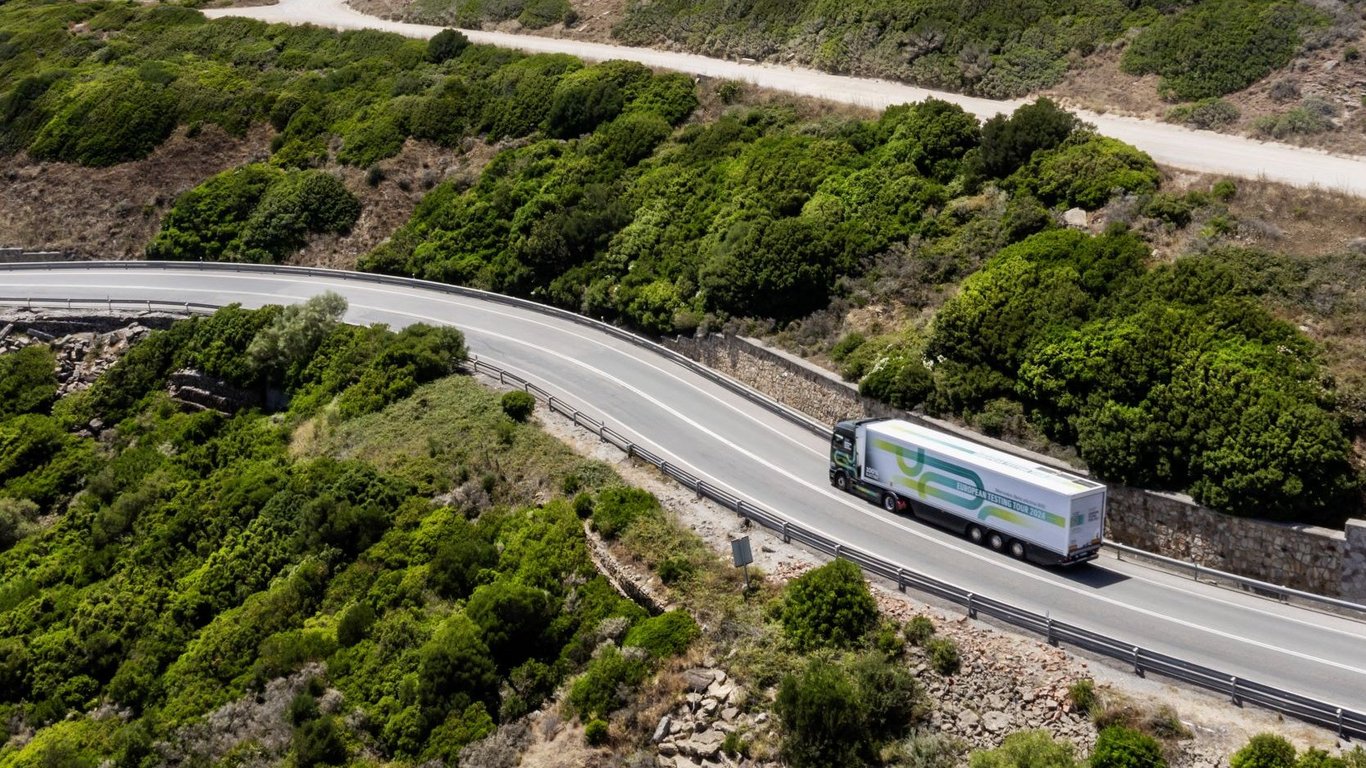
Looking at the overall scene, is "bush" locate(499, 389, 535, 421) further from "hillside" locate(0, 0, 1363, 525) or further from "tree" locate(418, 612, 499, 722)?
"tree" locate(418, 612, 499, 722)

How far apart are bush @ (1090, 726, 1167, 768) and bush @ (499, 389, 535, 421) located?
25.4 m

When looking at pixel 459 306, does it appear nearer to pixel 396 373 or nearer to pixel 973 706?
pixel 396 373

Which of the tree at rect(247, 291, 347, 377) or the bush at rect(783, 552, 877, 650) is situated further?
the tree at rect(247, 291, 347, 377)

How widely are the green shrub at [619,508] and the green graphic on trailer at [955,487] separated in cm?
725

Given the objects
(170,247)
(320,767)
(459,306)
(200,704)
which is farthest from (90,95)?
(320,767)

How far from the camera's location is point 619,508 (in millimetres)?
35000

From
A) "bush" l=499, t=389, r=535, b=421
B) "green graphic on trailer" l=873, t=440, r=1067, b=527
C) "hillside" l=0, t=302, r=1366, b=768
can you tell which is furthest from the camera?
"bush" l=499, t=389, r=535, b=421

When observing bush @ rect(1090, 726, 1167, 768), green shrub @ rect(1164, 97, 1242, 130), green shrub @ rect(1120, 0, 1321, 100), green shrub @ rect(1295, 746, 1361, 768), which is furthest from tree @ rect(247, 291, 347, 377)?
green shrub @ rect(1295, 746, 1361, 768)

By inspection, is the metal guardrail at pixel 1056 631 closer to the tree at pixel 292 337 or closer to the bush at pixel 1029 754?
the bush at pixel 1029 754

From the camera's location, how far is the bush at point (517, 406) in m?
43.1

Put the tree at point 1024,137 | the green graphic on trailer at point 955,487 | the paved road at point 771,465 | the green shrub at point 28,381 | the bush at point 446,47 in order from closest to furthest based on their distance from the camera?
1. the paved road at point 771,465
2. the green graphic on trailer at point 955,487
3. the tree at point 1024,137
4. the green shrub at point 28,381
5. the bush at point 446,47

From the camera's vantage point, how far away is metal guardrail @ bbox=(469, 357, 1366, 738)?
75.7ft

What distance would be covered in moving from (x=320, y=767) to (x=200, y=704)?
6.82 metres

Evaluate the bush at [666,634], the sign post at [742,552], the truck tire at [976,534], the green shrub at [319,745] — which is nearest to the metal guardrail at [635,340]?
the truck tire at [976,534]
